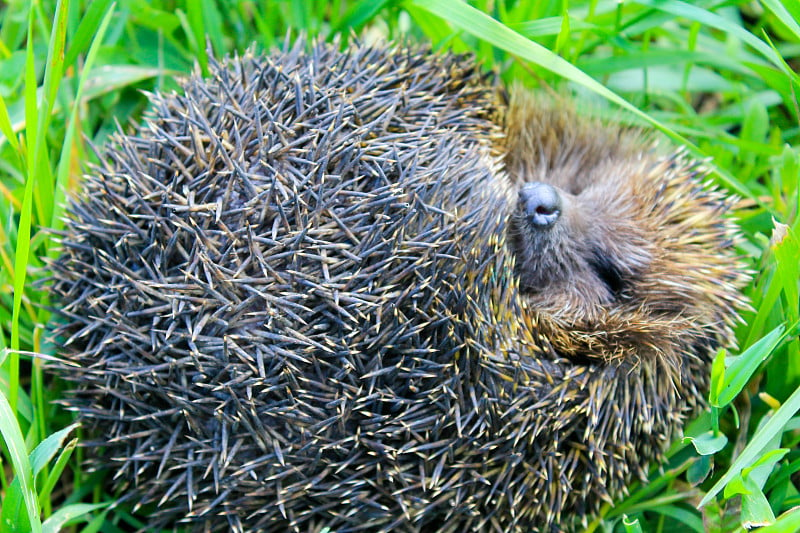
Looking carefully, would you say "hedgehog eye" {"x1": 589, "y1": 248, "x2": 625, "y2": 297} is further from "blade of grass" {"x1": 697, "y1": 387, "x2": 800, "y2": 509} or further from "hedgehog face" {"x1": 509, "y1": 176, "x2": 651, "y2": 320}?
"blade of grass" {"x1": 697, "y1": 387, "x2": 800, "y2": 509}

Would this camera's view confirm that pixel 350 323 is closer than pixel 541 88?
Yes

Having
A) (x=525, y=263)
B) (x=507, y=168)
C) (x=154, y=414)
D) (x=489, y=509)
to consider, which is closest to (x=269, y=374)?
(x=154, y=414)

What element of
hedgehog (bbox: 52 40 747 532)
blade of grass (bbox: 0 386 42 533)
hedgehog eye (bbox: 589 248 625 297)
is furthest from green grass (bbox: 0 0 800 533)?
hedgehog eye (bbox: 589 248 625 297)

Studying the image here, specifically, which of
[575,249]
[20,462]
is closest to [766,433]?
[575,249]

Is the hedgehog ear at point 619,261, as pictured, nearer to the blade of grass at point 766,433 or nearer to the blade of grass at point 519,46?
the blade of grass at point 519,46

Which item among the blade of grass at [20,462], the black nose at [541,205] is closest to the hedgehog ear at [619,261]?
the black nose at [541,205]

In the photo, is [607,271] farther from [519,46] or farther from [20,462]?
[20,462]

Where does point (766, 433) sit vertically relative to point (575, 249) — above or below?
below
